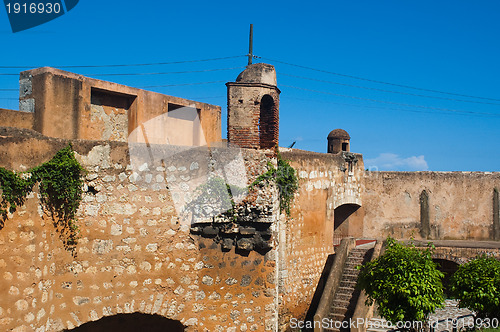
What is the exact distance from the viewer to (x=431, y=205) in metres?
19.9

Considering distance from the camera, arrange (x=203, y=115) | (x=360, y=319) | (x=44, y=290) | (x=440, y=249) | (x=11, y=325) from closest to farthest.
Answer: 1. (x=11, y=325)
2. (x=44, y=290)
3. (x=360, y=319)
4. (x=203, y=115)
5. (x=440, y=249)

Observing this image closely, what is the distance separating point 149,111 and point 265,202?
19.6ft

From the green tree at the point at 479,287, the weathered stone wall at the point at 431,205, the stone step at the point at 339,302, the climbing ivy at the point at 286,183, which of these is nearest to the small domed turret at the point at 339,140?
the weathered stone wall at the point at 431,205

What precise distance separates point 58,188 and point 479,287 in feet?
27.6

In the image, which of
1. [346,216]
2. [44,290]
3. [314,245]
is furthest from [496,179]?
[44,290]

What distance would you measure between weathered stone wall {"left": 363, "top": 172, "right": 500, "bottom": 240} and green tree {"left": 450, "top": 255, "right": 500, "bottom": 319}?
8798 mm

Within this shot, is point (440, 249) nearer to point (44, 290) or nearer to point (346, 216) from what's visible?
point (346, 216)

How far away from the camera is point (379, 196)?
1952 cm

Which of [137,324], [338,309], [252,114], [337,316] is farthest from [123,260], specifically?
[338,309]

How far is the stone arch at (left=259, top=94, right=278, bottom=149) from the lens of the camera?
8.70 metres

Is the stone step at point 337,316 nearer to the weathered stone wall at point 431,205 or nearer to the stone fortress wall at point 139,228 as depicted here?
the weathered stone wall at point 431,205

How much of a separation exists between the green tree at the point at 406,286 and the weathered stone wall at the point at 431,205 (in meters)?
9.81

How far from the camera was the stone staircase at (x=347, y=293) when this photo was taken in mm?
13519

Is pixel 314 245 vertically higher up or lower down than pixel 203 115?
lower down
